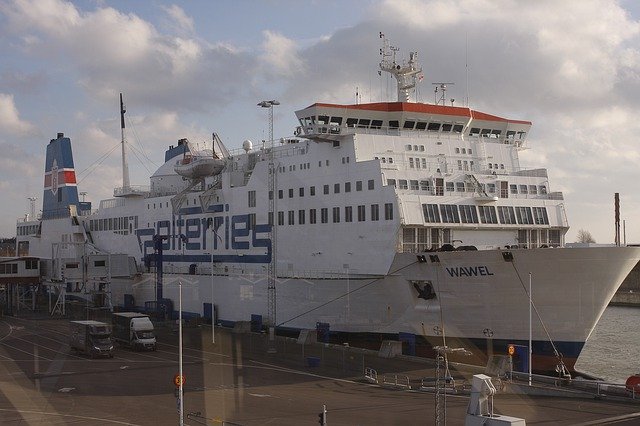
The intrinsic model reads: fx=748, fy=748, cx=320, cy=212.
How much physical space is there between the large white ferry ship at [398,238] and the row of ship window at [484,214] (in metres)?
0.06

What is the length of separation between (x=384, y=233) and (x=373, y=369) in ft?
18.8

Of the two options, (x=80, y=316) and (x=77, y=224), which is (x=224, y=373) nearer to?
(x=80, y=316)

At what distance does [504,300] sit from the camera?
28.1 m

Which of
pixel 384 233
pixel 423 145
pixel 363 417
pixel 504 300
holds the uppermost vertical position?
pixel 423 145

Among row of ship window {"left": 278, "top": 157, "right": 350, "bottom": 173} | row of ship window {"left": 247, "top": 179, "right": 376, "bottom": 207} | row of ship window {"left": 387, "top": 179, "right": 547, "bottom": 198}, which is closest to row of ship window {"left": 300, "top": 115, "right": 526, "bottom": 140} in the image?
row of ship window {"left": 278, "top": 157, "right": 350, "bottom": 173}

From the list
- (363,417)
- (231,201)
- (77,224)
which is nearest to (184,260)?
(231,201)

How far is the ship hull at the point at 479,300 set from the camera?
89.0 feet

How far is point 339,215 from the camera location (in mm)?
33594

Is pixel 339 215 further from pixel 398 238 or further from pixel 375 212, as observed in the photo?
pixel 398 238

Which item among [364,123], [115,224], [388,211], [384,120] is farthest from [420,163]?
[115,224]

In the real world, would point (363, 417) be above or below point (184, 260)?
below

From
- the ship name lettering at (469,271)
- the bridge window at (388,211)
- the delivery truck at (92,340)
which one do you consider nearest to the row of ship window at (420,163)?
the bridge window at (388,211)

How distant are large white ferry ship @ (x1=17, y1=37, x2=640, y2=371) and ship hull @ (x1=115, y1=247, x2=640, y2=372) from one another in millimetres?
51

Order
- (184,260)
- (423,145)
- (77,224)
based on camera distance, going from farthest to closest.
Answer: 1. (77,224)
2. (184,260)
3. (423,145)
